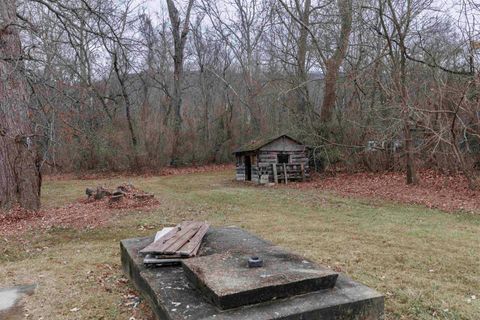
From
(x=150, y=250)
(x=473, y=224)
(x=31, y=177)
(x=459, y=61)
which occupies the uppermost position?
(x=459, y=61)

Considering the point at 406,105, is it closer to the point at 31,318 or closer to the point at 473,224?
the point at 473,224

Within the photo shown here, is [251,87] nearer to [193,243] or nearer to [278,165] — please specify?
[278,165]

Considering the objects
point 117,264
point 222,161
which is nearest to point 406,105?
point 117,264

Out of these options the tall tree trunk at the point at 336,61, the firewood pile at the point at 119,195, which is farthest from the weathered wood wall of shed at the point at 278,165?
the firewood pile at the point at 119,195

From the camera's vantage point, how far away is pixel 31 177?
942cm

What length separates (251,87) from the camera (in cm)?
2623

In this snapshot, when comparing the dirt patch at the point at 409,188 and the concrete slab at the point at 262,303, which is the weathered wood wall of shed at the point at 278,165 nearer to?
the dirt patch at the point at 409,188

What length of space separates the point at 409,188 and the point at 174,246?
34.0 ft

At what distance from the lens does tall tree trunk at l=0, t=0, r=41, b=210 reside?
8.84 m

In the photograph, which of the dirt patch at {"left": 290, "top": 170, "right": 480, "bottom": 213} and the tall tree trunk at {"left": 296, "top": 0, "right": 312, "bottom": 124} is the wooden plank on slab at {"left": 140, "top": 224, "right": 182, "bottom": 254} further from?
the tall tree trunk at {"left": 296, "top": 0, "right": 312, "bottom": 124}

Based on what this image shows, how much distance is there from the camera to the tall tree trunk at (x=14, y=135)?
29.0 ft

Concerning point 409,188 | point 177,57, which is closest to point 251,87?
point 177,57

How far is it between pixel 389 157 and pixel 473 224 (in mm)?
8410

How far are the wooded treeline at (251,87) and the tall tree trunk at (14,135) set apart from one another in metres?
0.05
